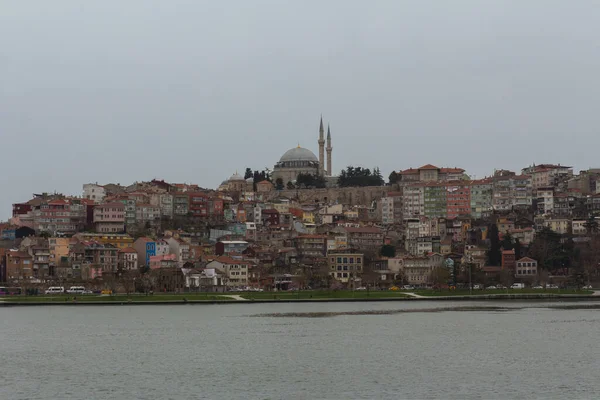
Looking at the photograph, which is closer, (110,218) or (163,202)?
(110,218)

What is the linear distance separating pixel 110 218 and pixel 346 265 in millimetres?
25528

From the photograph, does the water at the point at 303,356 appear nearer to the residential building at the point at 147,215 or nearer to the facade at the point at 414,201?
the residential building at the point at 147,215

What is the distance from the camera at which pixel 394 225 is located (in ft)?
384

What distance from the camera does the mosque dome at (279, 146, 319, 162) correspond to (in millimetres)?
157000

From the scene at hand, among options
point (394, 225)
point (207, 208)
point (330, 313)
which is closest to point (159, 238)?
point (207, 208)

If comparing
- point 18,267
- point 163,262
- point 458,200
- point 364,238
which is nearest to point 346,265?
point 364,238

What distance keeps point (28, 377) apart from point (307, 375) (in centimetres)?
888

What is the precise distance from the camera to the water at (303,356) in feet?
104

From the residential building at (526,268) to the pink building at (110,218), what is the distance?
3739cm

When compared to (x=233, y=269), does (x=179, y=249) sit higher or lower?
higher

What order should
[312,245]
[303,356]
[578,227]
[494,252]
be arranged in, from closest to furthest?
[303,356]
[494,252]
[312,245]
[578,227]

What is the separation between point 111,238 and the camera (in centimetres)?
9806

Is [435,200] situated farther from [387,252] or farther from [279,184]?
[279,184]

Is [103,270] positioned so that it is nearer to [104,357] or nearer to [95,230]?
[95,230]
